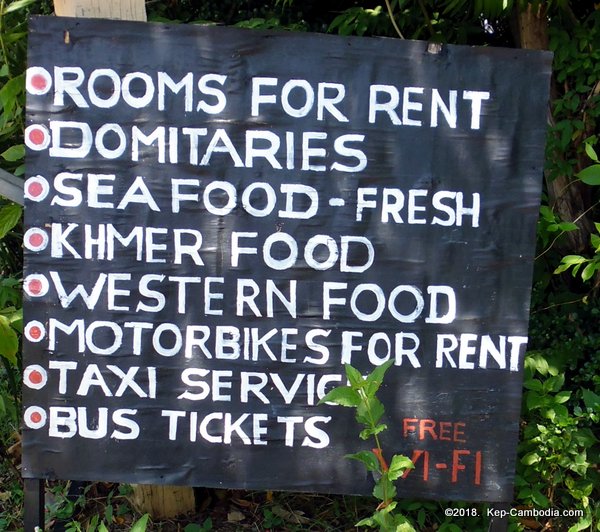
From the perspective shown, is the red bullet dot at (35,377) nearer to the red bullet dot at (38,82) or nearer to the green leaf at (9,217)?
the green leaf at (9,217)

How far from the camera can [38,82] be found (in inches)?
93.4

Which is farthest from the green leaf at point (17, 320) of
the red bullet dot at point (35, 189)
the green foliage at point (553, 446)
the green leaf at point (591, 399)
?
the green leaf at point (591, 399)

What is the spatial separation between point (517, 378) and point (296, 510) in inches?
48.1

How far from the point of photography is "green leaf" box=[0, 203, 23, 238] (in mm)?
2660

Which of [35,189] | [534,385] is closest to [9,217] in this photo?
[35,189]

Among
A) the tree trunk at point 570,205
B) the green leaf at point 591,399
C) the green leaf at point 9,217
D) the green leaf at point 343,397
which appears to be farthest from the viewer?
the tree trunk at point 570,205

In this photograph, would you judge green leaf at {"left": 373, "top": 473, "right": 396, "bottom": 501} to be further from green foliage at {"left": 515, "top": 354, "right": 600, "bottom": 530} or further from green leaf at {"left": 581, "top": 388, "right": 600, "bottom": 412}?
green leaf at {"left": 581, "top": 388, "right": 600, "bottom": 412}

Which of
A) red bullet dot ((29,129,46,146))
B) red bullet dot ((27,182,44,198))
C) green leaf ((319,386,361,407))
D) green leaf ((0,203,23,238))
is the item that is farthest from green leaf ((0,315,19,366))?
green leaf ((319,386,361,407))

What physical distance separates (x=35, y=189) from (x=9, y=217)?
1.18ft

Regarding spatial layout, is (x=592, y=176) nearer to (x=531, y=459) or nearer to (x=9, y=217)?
(x=531, y=459)

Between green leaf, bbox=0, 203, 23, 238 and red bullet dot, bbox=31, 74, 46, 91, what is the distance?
518 mm

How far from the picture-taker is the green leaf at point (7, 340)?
2504mm

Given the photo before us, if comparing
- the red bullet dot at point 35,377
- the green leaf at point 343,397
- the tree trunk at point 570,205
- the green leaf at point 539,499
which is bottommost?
the green leaf at point 539,499

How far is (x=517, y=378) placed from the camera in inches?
97.7
